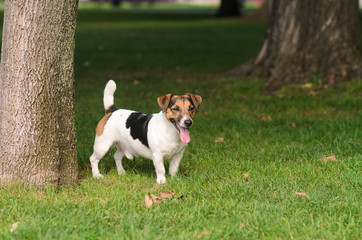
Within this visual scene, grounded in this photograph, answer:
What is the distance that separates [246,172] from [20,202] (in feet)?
7.54

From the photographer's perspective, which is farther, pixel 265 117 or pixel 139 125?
pixel 265 117

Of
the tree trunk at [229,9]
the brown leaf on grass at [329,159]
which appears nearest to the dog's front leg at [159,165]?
the brown leaf on grass at [329,159]

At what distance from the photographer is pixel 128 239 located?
12.3 ft

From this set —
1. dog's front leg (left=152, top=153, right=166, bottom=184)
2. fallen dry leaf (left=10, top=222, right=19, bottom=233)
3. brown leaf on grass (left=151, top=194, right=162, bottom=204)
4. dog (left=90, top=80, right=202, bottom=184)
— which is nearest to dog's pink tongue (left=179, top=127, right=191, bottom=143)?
dog (left=90, top=80, right=202, bottom=184)

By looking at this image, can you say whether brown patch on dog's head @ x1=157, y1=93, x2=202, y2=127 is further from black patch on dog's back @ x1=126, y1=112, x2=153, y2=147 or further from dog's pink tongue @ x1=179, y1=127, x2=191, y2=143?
black patch on dog's back @ x1=126, y1=112, x2=153, y2=147

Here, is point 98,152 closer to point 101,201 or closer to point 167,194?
point 101,201

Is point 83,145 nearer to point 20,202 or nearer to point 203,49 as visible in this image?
point 20,202

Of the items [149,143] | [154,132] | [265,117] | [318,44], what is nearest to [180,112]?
[154,132]

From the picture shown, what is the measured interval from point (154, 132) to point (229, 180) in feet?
2.92

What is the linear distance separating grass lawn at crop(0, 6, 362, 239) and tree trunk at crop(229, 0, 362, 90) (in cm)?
32

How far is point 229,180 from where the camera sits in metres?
5.08

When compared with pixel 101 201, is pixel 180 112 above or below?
above

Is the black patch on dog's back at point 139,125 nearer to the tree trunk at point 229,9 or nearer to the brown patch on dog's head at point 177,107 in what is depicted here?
the brown patch on dog's head at point 177,107

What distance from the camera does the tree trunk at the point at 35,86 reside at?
4578mm
